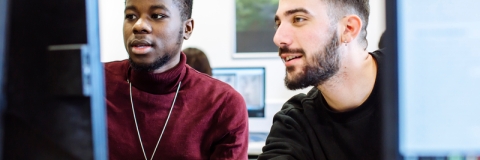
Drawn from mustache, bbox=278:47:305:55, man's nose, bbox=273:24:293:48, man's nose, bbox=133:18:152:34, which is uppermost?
man's nose, bbox=133:18:152:34

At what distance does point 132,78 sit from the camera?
32.3 inches

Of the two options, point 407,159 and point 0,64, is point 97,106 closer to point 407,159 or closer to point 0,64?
point 0,64

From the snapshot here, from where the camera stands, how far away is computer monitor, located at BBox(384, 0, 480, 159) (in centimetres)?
35

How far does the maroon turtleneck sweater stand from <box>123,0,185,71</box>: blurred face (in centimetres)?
3

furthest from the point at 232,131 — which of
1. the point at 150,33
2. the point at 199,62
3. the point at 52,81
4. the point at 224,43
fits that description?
the point at 224,43

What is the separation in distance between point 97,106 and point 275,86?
7.21ft

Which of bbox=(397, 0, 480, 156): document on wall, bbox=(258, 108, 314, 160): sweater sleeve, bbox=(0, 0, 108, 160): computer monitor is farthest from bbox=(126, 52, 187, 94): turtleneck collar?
bbox=(397, 0, 480, 156): document on wall

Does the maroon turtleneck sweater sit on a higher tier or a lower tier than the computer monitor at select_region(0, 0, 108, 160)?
lower

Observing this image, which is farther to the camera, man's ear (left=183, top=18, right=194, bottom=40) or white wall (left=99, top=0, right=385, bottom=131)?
white wall (left=99, top=0, right=385, bottom=131)

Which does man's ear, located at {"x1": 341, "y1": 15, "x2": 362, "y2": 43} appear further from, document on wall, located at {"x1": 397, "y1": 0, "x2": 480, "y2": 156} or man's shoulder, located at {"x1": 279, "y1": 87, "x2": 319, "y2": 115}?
→ document on wall, located at {"x1": 397, "y1": 0, "x2": 480, "y2": 156}

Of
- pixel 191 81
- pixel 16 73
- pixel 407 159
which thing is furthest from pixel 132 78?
pixel 407 159

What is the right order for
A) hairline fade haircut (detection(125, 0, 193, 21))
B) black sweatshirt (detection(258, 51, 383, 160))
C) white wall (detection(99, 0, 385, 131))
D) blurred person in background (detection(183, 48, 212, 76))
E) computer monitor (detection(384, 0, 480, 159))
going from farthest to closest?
white wall (detection(99, 0, 385, 131)) → blurred person in background (detection(183, 48, 212, 76)) → hairline fade haircut (detection(125, 0, 193, 21)) → black sweatshirt (detection(258, 51, 383, 160)) → computer monitor (detection(384, 0, 480, 159))

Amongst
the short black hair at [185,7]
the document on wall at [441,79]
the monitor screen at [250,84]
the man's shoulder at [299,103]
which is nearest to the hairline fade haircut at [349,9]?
the man's shoulder at [299,103]

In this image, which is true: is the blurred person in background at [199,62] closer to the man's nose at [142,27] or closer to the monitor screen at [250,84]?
the monitor screen at [250,84]
